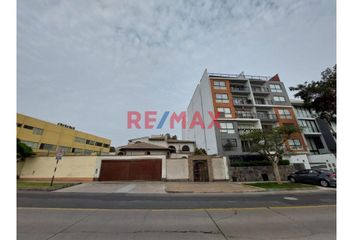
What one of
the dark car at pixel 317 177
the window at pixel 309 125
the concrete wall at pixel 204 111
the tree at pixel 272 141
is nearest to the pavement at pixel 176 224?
the dark car at pixel 317 177

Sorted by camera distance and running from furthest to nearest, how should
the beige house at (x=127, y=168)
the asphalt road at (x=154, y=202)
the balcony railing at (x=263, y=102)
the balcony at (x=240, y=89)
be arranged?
the balcony railing at (x=263, y=102)
the balcony at (x=240, y=89)
the beige house at (x=127, y=168)
the asphalt road at (x=154, y=202)

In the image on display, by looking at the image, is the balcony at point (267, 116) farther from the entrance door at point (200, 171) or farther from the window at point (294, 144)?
the entrance door at point (200, 171)

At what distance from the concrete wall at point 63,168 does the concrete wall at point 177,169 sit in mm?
9185

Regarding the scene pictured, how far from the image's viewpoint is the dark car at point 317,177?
14.0 metres

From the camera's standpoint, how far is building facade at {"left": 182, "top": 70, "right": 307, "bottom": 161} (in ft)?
82.6

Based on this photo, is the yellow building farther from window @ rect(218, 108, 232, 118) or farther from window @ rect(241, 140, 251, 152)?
window @ rect(241, 140, 251, 152)

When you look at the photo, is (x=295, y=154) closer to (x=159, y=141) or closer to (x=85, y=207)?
(x=159, y=141)

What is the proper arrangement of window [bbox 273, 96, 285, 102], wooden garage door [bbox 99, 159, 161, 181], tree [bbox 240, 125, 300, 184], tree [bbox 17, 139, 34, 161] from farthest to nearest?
window [bbox 273, 96, 285, 102] < wooden garage door [bbox 99, 159, 161, 181] < tree [bbox 17, 139, 34, 161] < tree [bbox 240, 125, 300, 184]

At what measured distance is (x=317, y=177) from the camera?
49.5 feet

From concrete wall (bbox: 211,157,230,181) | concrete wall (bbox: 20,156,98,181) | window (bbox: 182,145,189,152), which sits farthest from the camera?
window (bbox: 182,145,189,152)

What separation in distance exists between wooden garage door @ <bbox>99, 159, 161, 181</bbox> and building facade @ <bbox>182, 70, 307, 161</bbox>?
10449 mm

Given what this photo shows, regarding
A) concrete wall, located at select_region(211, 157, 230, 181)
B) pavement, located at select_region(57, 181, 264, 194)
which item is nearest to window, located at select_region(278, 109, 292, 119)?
concrete wall, located at select_region(211, 157, 230, 181)

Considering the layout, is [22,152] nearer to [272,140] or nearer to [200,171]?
[200,171]

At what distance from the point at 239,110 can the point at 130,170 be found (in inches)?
832
